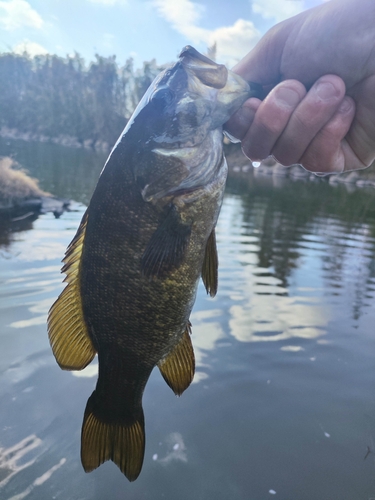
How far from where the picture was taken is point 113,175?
6.64ft

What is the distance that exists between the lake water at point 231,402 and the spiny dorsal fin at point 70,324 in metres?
2.55

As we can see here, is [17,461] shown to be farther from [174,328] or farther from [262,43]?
[262,43]

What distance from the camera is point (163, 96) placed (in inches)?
83.2

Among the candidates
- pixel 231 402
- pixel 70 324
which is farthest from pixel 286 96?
pixel 231 402

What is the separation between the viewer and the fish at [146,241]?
78.2 inches

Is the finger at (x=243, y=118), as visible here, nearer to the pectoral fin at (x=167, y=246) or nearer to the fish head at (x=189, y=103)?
the fish head at (x=189, y=103)

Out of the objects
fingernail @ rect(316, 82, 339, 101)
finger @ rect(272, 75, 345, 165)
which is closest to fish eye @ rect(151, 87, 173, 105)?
finger @ rect(272, 75, 345, 165)

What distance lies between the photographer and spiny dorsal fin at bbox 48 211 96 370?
2.13 meters

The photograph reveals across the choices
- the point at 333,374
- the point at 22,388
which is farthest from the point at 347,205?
the point at 22,388

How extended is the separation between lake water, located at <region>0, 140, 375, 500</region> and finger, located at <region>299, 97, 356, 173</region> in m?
3.49

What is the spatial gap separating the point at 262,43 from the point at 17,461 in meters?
4.65

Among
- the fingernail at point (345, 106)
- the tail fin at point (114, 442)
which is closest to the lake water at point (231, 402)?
the tail fin at point (114, 442)

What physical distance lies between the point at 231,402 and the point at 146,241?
163 inches

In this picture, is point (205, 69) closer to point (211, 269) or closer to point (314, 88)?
point (314, 88)
